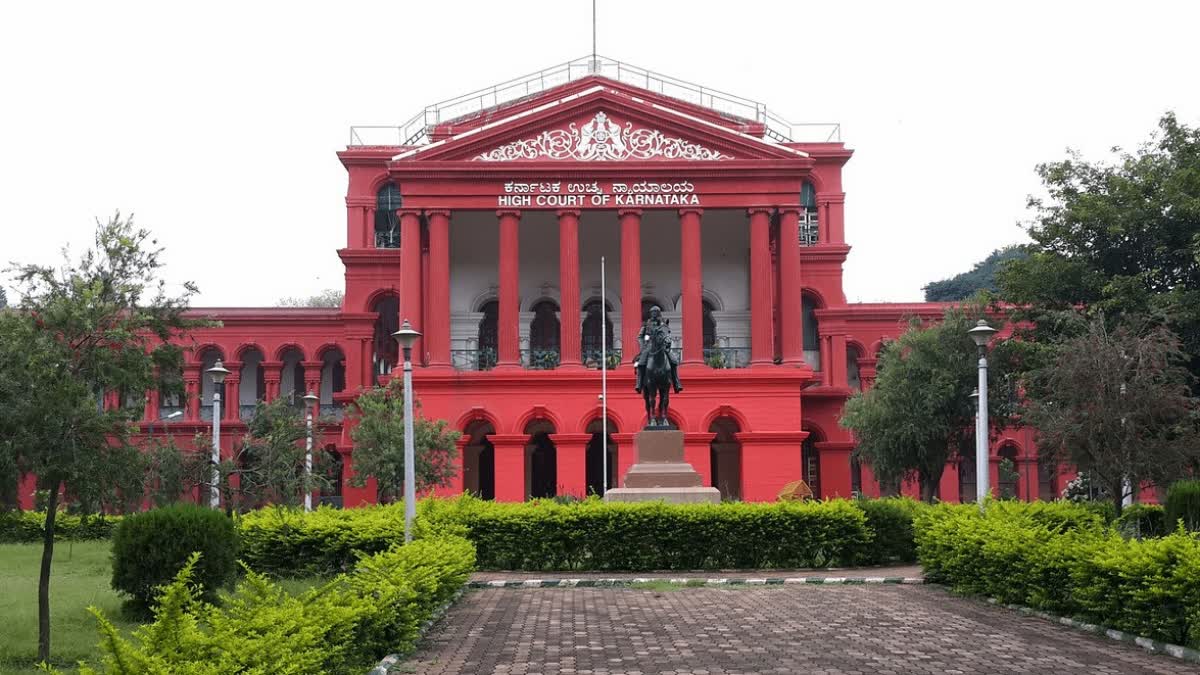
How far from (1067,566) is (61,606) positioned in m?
12.9

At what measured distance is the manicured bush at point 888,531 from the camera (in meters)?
21.4

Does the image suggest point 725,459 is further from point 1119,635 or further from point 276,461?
point 1119,635

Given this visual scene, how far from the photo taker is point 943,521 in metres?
17.6

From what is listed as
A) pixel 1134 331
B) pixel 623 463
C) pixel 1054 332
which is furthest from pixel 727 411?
pixel 1134 331

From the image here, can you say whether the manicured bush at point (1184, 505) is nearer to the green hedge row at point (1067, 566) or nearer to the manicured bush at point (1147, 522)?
the green hedge row at point (1067, 566)

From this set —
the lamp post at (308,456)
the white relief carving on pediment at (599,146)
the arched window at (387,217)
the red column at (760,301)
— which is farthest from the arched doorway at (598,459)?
the arched window at (387,217)

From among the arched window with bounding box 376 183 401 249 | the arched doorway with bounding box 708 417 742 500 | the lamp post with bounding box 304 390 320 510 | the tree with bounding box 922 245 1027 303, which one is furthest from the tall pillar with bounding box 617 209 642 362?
the tree with bounding box 922 245 1027 303

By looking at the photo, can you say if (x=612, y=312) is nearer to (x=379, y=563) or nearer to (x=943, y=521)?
(x=943, y=521)

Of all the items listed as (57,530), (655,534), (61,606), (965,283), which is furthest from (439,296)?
(965,283)

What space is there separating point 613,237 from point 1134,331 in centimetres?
1928

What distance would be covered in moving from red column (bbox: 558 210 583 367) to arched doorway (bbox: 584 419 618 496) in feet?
7.38

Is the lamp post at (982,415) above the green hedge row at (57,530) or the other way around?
above

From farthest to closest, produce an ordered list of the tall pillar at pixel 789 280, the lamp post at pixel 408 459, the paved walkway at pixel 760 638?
1. the tall pillar at pixel 789 280
2. the lamp post at pixel 408 459
3. the paved walkway at pixel 760 638

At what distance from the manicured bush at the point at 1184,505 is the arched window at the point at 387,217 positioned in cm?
3301
